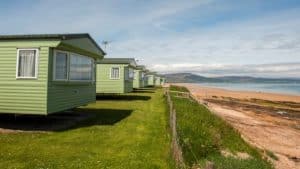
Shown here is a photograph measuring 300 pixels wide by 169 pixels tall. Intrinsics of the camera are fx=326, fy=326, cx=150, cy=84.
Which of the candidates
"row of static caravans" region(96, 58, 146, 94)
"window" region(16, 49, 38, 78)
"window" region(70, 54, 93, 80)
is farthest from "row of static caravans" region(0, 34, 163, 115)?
"row of static caravans" region(96, 58, 146, 94)

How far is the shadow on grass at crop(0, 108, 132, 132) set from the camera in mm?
14109

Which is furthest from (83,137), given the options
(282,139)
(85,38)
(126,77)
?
(126,77)

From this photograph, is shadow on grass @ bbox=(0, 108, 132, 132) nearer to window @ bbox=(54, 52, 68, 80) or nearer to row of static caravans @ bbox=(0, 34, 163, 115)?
row of static caravans @ bbox=(0, 34, 163, 115)

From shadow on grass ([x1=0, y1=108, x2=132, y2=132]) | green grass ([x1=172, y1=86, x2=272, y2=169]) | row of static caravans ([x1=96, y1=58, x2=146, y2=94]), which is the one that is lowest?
green grass ([x1=172, y1=86, x2=272, y2=169])

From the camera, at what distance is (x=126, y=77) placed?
31.2 m

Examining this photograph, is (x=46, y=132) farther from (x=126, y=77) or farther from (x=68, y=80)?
(x=126, y=77)

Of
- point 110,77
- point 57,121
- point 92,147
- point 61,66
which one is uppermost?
point 61,66

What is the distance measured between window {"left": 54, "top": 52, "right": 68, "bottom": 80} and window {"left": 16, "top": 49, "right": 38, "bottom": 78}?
2.96 feet

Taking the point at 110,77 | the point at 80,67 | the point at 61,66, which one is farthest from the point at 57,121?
the point at 110,77

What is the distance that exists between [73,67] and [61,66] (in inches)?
50.2

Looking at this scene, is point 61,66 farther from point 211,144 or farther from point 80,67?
point 211,144

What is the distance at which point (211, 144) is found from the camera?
42.7ft

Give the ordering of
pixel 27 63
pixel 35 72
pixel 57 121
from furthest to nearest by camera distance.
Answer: pixel 57 121
pixel 27 63
pixel 35 72

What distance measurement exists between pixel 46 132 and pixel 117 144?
3.45 m
